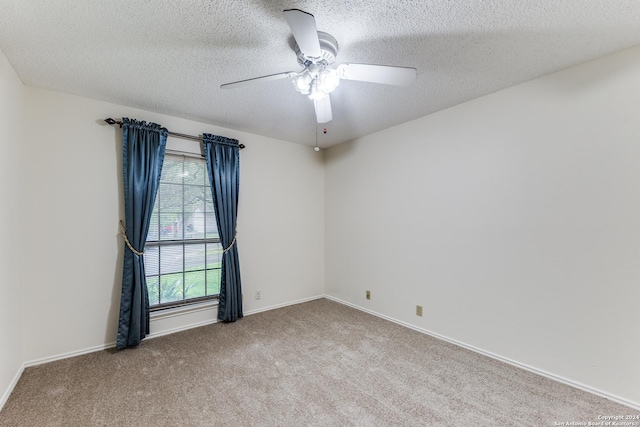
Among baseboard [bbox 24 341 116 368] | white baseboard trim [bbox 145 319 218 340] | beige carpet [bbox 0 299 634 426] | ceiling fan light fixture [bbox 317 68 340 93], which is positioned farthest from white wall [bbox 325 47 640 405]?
baseboard [bbox 24 341 116 368]

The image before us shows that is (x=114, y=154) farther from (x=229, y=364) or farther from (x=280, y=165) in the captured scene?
(x=229, y=364)

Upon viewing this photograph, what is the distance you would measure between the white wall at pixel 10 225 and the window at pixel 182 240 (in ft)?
3.22

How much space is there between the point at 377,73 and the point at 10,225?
9.56 ft

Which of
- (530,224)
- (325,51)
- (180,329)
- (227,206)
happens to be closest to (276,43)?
(325,51)

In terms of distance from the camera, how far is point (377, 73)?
1.79 meters

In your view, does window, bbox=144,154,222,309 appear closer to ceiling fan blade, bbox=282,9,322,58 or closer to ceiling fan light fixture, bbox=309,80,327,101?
ceiling fan light fixture, bbox=309,80,327,101

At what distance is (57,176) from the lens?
2.58m

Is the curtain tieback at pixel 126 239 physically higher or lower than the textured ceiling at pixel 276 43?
lower

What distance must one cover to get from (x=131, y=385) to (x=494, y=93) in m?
3.99

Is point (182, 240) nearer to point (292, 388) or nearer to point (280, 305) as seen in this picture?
point (280, 305)

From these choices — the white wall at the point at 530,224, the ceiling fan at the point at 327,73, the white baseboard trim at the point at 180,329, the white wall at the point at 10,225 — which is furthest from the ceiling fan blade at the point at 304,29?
the white baseboard trim at the point at 180,329

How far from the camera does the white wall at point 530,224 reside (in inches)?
77.7

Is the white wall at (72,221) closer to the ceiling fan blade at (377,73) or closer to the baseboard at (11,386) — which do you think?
the baseboard at (11,386)

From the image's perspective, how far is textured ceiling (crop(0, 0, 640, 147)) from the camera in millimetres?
1567
